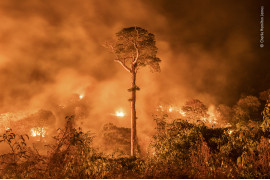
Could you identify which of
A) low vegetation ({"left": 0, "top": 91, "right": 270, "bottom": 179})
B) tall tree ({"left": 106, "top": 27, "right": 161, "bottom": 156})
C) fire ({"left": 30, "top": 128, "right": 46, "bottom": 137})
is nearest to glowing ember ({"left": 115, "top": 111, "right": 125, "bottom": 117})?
fire ({"left": 30, "top": 128, "right": 46, "bottom": 137})

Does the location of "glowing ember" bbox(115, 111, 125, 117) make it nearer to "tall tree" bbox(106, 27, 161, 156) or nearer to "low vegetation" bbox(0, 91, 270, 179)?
"tall tree" bbox(106, 27, 161, 156)

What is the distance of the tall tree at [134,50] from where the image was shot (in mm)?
21719

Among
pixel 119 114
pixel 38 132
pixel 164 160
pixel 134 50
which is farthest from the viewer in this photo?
pixel 119 114

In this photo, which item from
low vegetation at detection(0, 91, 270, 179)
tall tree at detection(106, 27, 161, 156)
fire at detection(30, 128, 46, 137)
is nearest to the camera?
low vegetation at detection(0, 91, 270, 179)

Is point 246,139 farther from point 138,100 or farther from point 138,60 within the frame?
point 138,100

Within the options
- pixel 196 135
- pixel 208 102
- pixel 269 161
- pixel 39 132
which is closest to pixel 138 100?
pixel 208 102

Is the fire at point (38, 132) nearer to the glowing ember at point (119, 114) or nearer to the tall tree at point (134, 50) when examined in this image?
the glowing ember at point (119, 114)

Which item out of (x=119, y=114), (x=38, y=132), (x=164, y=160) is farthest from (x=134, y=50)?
(x=38, y=132)

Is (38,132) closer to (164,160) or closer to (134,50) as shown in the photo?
(134,50)

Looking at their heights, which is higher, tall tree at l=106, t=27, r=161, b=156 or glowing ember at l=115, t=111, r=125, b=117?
tall tree at l=106, t=27, r=161, b=156

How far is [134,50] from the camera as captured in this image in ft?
74.2

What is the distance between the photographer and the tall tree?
71.3ft

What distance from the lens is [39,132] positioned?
3656cm

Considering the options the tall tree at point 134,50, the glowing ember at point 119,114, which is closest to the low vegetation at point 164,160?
the tall tree at point 134,50
